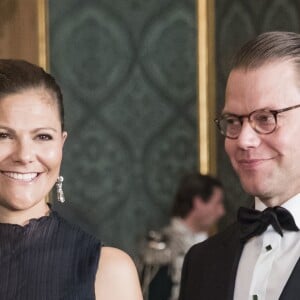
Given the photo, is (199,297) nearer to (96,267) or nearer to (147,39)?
(96,267)

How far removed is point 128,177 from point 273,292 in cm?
293

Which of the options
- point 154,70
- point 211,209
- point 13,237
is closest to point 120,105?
point 154,70

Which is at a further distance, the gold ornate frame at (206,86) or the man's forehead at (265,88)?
the gold ornate frame at (206,86)

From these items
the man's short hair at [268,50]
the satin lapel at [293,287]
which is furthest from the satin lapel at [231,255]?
the man's short hair at [268,50]

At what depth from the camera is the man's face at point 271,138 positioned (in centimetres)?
213

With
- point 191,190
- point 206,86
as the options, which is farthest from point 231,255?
point 206,86

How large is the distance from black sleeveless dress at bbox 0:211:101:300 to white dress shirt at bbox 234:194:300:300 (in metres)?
0.35

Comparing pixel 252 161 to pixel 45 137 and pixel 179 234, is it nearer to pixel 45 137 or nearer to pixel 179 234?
pixel 45 137

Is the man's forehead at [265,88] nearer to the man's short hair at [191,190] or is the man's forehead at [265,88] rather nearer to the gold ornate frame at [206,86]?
the man's short hair at [191,190]

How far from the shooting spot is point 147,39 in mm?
5055

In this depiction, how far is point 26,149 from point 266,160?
0.54 meters

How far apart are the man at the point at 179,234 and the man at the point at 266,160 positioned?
1.98 m

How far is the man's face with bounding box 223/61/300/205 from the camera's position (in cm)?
213

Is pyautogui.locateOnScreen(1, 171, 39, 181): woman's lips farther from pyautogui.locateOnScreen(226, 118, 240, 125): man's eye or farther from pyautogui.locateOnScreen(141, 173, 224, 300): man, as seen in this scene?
pyautogui.locateOnScreen(141, 173, 224, 300): man
